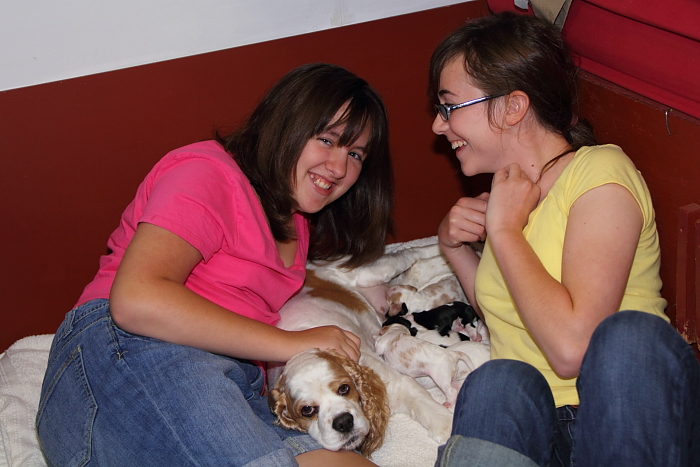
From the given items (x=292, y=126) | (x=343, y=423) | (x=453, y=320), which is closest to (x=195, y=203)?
(x=292, y=126)

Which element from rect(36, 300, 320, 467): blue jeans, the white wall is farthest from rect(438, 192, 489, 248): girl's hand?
the white wall

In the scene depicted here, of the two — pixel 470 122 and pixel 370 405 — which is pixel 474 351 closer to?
pixel 370 405

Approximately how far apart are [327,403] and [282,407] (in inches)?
6.1

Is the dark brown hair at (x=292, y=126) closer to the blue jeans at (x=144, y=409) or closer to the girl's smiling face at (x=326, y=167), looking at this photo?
the girl's smiling face at (x=326, y=167)

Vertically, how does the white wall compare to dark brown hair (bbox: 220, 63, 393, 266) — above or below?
above

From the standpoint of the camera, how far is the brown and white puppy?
2088 millimetres

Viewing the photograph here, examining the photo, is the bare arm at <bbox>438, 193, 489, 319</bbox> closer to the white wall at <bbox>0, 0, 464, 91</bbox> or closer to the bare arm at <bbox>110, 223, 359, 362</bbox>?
the bare arm at <bbox>110, 223, 359, 362</bbox>

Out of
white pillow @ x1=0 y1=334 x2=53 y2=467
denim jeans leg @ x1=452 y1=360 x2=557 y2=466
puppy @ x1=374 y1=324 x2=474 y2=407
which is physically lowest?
white pillow @ x1=0 y1=334 x2=53 y2=467

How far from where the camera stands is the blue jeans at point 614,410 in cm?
135

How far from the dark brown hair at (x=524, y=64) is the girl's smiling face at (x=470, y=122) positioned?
0.02 meters

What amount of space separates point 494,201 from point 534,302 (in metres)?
0.33

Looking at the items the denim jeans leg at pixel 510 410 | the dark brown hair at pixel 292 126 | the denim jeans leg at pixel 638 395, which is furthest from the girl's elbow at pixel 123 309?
the denim jeans leg at pixel 638 395

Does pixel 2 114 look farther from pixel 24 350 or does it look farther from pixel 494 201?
pixel 494 201

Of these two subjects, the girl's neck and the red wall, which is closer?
the girl's neck
